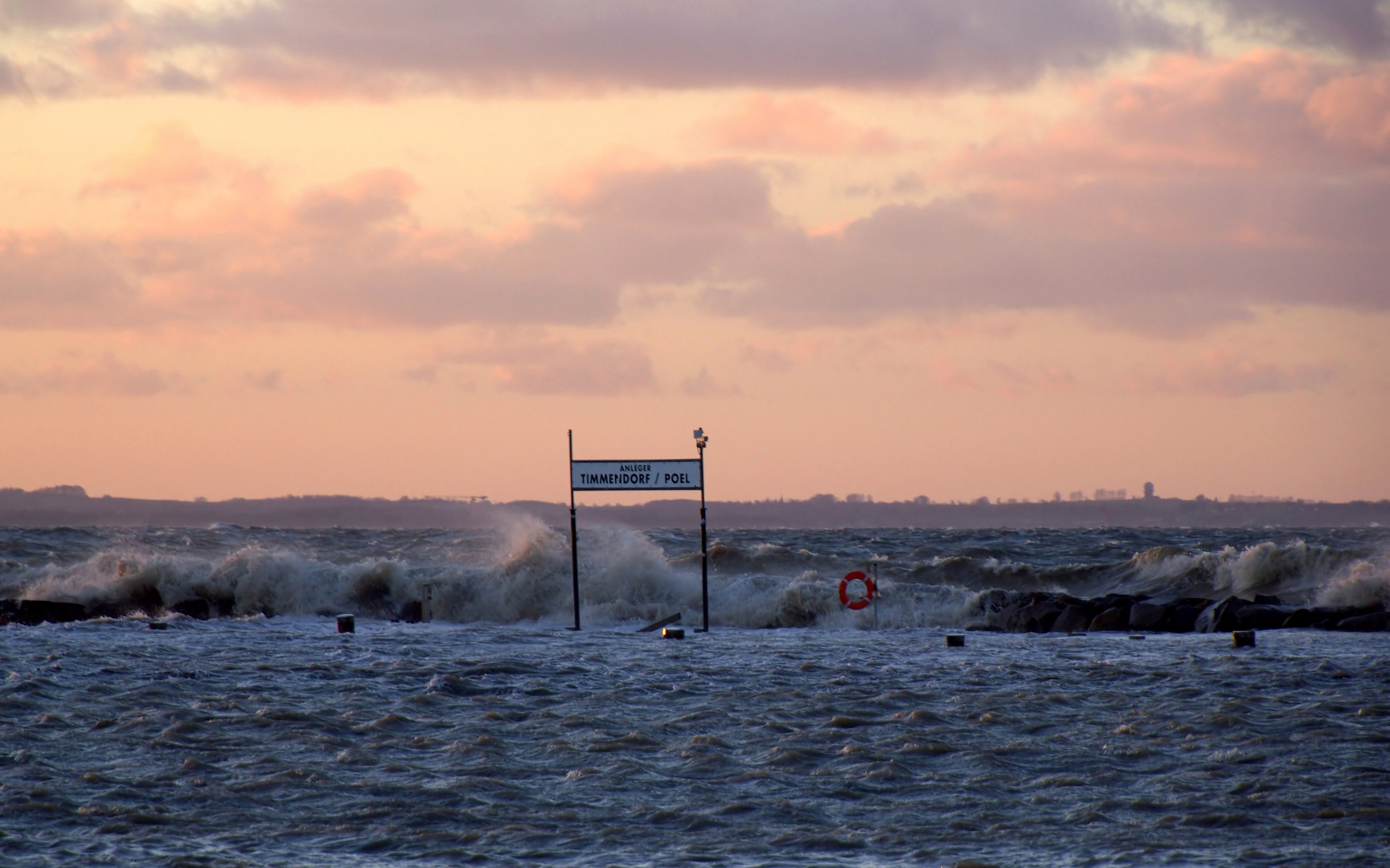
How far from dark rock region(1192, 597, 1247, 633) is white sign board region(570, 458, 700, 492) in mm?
10472

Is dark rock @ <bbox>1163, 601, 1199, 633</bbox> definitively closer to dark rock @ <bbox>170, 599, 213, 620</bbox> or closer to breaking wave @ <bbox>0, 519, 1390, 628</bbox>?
breaking wave @ <bbox>0, 519, 1390, 628</bbox>

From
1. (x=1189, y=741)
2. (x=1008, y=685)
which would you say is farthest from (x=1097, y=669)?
(x=1189, y=741)

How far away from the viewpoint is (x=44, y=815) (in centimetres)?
1011

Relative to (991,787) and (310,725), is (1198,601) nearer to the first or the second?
(991,787)

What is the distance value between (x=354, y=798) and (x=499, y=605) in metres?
21.9

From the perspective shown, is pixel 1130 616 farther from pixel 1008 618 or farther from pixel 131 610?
pixel 131 610

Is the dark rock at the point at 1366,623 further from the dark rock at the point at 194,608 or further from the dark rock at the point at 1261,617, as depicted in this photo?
the dark rock at the point at 194,608

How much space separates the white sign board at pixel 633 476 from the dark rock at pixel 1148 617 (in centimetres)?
936

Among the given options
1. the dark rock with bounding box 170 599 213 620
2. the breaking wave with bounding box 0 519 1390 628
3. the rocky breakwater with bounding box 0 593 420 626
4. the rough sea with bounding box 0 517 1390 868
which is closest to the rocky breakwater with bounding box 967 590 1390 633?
the rough sea with bounding box 0 517 1390 868

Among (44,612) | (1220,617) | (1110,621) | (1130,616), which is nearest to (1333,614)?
(1220,617)

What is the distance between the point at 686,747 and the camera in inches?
497

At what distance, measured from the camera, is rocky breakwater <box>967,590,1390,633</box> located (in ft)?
82.0

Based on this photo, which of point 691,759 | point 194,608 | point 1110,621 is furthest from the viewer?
point 194,608

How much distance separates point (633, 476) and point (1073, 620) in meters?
9.58
